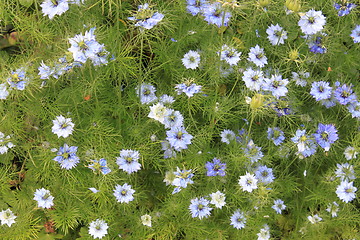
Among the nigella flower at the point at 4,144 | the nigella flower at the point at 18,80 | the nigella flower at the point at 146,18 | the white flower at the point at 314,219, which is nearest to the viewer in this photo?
the nigella flower at the point at 146,18

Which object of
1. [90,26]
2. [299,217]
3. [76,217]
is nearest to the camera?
[90,26]

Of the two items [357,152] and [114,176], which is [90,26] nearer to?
[114,176]

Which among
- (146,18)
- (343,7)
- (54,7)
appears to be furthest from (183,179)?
(343,7)

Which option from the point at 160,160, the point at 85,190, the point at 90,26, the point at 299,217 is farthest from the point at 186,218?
the point at 90,26

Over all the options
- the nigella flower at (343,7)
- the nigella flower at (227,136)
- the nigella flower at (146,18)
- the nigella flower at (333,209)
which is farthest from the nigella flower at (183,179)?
the nigella flower at (343,7)

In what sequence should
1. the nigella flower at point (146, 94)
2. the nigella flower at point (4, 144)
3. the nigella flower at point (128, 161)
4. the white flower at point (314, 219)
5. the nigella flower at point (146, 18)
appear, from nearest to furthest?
the nigella flower at point (146, 18) → the nigella flower at point (128, 161) → the nigella flower at point (4, 144) → the nigella flower at point (146, 94) → the white flower at point (314, 219)

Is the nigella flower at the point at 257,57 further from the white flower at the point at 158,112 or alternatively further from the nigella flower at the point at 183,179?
the nigella flower at the point at 183,179

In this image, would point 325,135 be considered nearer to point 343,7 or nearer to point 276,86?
point 276,86
